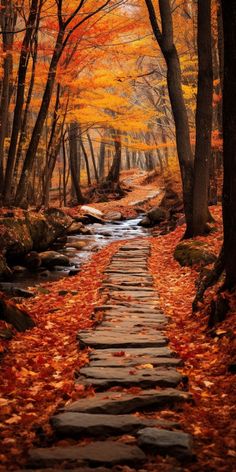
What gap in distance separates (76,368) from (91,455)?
190 centimetres

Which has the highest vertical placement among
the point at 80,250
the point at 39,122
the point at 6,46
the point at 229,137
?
the point at 6,46

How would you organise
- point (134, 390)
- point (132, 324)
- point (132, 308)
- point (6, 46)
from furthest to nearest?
point (6, 46) < point (132, 308) < point (132, 324) < point (134, 390)

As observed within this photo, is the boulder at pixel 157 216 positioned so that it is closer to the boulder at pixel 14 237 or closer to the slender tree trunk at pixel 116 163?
the slender tree trunk at pixel 116 163

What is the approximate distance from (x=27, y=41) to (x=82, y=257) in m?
6.32

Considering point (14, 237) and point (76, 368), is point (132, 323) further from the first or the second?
point (14, 237)

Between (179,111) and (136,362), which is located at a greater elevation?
(179,111)

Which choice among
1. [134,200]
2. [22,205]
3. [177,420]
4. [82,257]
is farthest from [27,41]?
[134,200]

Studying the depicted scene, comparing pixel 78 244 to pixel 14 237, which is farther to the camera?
pixel 78 244

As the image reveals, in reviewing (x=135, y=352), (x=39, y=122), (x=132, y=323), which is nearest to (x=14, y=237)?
(x=39, y=122)

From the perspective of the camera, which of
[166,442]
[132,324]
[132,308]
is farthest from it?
[132,308]

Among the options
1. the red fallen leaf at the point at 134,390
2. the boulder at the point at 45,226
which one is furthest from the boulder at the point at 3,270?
the red fallen leaf at the point at 134,390

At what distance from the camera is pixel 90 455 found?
3.10 m

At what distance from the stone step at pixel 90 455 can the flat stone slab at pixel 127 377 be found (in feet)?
3.90

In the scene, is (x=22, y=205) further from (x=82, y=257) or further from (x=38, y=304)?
(x=38, y=304)
